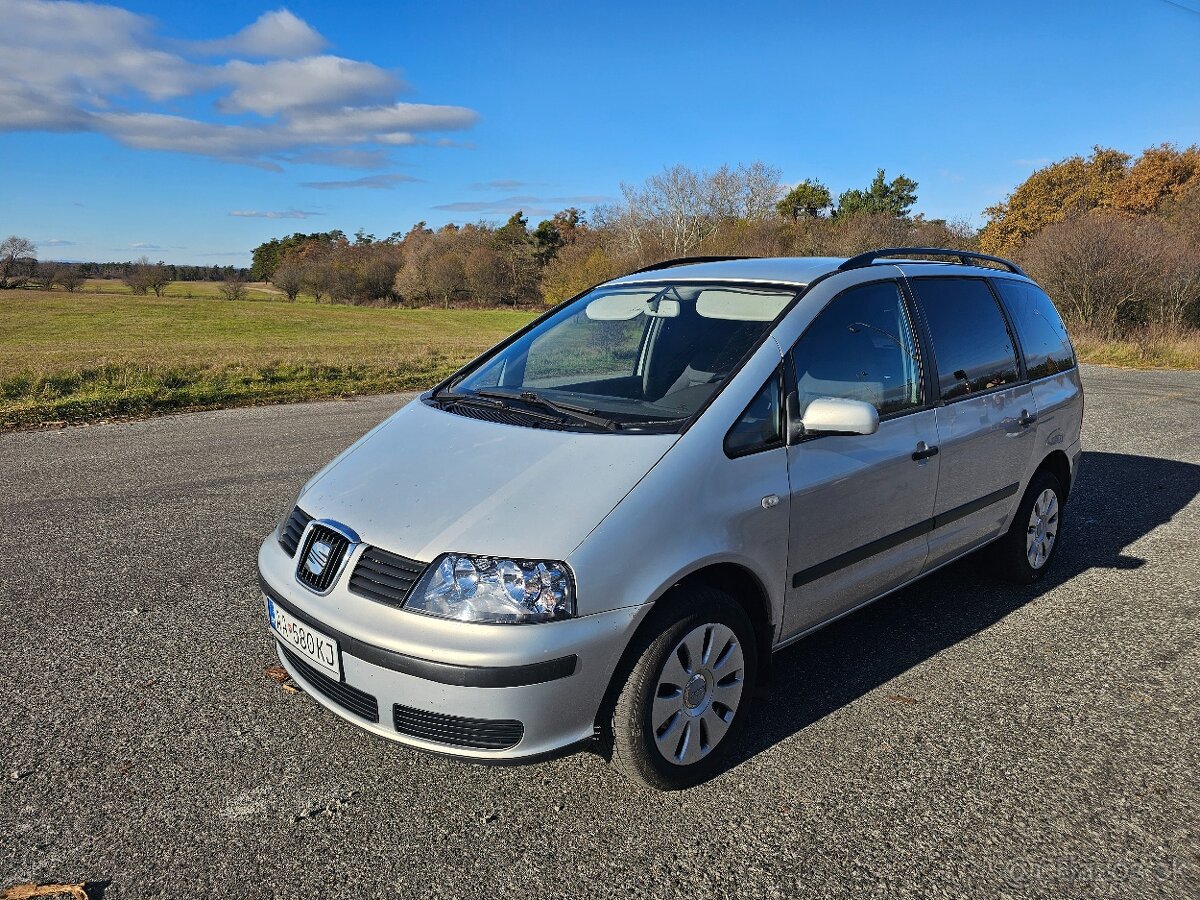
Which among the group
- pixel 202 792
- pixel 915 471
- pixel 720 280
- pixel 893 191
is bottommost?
pixel 202 792

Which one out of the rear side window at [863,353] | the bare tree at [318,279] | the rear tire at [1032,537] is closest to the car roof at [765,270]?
the rear side window at [863,353]

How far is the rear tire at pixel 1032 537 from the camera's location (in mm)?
4441

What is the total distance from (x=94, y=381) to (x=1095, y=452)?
13.6 metres

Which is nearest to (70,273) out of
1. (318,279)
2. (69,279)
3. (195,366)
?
(69,279)

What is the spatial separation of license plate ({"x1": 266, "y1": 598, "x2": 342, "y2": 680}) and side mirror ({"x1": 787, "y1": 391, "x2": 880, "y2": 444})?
1.71 metres

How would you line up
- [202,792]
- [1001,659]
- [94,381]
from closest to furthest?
[202,792] < [1001,659] < [94,381]

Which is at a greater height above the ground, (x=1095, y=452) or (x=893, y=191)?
(x=893, y=191)

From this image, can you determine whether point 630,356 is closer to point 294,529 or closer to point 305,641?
point 294,529

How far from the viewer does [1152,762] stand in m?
2.89

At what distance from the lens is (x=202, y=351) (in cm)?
2778

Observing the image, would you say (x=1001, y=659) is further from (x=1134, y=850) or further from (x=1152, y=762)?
(x=1134, y=850)

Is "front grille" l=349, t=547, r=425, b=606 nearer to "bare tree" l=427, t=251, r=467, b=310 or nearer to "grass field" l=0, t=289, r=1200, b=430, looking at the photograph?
"grass field" l=0, t=289, r=1200, b=430

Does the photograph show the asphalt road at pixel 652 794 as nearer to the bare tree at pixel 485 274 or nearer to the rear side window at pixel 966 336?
the rear side window at pixel 966 336

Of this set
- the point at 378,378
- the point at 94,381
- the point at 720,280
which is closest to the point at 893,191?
the point at 378,378
